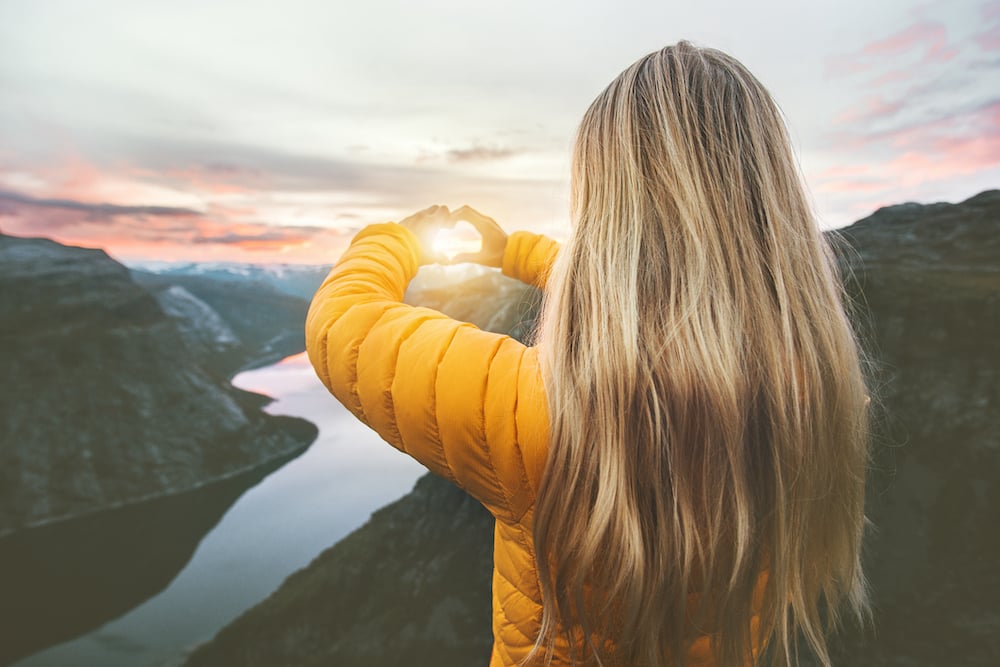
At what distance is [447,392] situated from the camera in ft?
2.45

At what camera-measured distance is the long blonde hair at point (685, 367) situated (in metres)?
0.75

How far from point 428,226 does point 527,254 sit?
0.41 metres

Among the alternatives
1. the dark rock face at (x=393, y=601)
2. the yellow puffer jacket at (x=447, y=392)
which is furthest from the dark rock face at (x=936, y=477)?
the dark rock face at (x=393, y=601)

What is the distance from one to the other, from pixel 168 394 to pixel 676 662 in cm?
3273

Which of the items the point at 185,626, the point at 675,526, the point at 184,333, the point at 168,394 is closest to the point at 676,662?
the point at 675,526

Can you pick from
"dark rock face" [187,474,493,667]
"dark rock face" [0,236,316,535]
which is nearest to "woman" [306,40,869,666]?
"dark rock face" [187,474,493,667]

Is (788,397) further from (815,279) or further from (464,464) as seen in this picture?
(464,464)

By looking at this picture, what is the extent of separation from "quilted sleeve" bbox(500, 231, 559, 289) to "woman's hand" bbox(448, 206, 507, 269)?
0.9 inches

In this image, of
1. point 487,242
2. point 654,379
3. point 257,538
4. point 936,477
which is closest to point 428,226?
point 487,242

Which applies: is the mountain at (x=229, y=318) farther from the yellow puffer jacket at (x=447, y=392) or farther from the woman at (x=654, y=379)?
the woman at (x=654, y=379)

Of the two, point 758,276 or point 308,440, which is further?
point 308,440

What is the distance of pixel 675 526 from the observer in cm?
81

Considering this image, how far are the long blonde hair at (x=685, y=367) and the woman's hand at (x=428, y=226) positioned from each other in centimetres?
50

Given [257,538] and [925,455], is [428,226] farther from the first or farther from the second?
[257,538]
